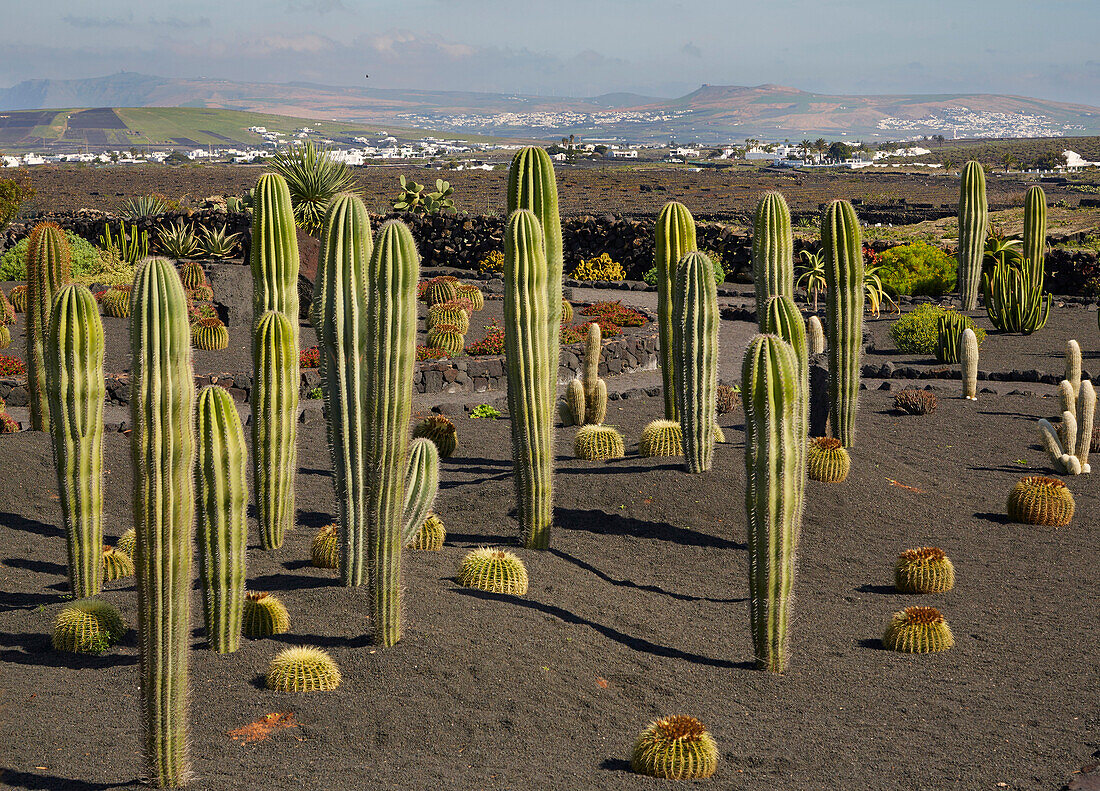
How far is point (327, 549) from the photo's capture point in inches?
286

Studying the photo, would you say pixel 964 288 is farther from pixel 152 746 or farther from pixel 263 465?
pixel 152 746

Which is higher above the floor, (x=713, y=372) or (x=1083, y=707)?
(x=713, y=372)

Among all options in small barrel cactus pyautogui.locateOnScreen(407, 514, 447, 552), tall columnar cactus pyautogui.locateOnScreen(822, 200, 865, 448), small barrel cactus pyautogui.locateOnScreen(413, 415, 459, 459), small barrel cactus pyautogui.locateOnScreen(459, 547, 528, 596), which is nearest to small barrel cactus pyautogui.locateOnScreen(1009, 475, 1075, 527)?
tall columnar cactus pyautogui.locateOnScreen(822, 200, 865, 448)

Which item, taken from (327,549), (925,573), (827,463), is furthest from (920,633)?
(327,549)

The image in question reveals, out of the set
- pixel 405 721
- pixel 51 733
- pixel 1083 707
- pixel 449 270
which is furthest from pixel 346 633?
pixel 449 270

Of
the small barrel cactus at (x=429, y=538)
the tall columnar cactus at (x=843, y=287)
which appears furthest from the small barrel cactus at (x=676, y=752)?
the tall columnar cactus at (x=843, y=287)

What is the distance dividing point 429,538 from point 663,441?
2.83 metres

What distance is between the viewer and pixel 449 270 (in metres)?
27.8

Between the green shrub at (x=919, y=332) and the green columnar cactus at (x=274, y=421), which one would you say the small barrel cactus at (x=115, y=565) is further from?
the green shrub at (x=919, y=332)

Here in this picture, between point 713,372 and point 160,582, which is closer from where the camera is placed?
point 160,582

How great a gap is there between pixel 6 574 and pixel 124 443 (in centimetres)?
396

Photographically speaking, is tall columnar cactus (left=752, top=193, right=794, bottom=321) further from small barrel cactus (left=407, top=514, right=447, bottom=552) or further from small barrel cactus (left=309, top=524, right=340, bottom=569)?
small barrel cactus (left=309, top=524, right=340, bottom=569)

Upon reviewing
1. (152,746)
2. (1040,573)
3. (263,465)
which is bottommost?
(1040,573)

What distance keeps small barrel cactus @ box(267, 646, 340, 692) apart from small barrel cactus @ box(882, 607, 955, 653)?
3472 millimetres
